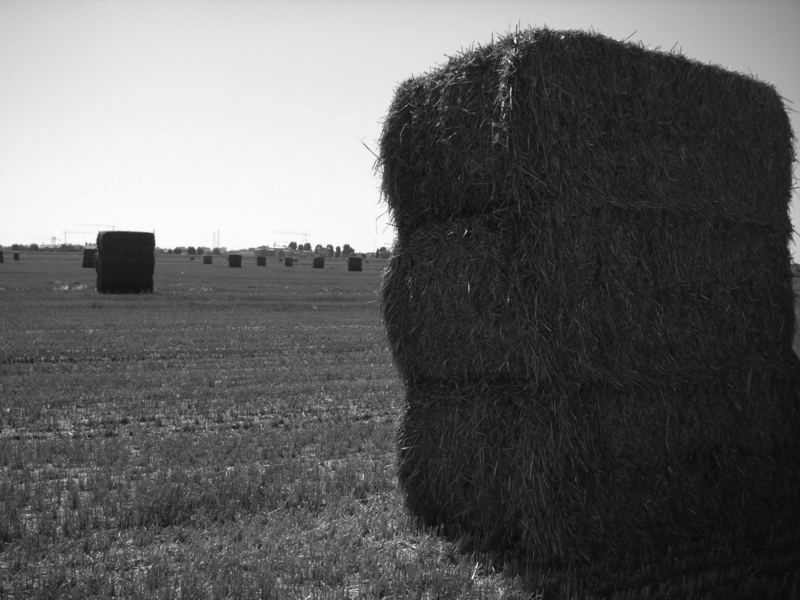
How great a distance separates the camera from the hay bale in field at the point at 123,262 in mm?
30250

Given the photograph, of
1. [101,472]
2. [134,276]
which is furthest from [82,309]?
[101,472]

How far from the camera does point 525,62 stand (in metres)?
5.28

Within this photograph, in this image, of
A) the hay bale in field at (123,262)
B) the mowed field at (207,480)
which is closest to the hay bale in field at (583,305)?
the mowed field at (207,480)

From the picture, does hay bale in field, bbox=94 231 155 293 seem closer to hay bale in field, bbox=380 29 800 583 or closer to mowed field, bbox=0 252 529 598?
mowed field, bbox=0 252 529 598

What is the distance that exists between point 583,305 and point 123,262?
28.3m

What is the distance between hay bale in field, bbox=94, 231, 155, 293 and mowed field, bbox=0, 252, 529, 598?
15237mm

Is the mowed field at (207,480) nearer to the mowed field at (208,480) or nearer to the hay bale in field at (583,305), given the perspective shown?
the mowed field at (208,480)

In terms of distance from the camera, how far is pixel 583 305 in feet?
17.6

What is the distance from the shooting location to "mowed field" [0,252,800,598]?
4723 millimetres

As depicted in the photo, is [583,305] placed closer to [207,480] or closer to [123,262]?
[207,480]

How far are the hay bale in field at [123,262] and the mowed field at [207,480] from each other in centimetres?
1524

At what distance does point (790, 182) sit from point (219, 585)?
6227mm

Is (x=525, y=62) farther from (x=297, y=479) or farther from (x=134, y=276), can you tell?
(x=134, y=276)

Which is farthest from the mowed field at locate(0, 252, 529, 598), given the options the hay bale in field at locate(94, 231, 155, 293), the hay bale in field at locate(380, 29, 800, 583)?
the hay bale in field at locate(94, 231, 155, 293)
